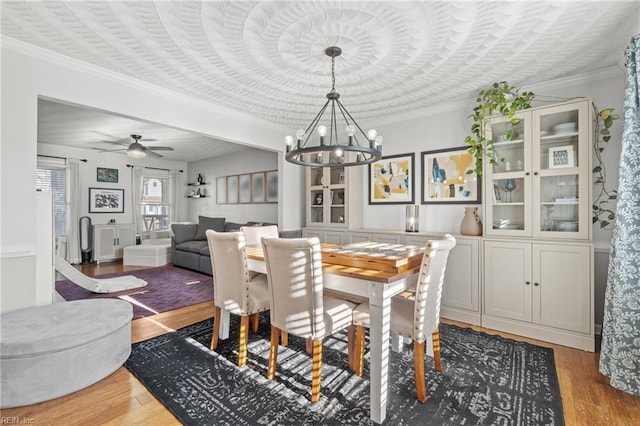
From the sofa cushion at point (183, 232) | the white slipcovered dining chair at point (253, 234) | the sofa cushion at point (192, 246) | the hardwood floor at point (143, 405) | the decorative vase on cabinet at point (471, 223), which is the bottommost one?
the hardwood floor at point (143, 405)

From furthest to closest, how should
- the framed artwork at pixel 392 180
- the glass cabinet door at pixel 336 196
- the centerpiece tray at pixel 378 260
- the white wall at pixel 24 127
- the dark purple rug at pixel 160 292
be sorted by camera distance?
the glass cabinet door at pixel 336 196 → the framed artwork at pixel 392 180 → the dark purple rug at pixel 160 292 → the white wall at pixel 24 127 → the centerpiece tray at pixel 378 260

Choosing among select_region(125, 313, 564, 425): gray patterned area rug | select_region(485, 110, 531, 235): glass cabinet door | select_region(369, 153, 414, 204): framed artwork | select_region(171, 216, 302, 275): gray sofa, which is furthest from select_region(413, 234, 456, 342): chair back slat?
select_region(171, 216, 302, 275): gray sofa

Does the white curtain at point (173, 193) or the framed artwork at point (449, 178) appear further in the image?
the white curtain at point (173, 193)

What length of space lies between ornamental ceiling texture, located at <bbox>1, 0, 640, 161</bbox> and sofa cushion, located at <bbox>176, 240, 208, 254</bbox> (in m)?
3.07

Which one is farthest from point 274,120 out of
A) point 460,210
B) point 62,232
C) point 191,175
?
point 62,232

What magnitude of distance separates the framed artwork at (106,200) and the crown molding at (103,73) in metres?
4.83

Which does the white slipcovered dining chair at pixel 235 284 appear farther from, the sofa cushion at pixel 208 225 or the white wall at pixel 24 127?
the sofa cushion at pixel 208 225

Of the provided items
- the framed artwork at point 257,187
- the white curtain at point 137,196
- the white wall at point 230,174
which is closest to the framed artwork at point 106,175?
the white curtain at point 137,196

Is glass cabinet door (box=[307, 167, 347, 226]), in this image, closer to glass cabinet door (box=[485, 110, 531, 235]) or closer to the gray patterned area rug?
glass cabinet door (box=[485, 110, 531, 235])

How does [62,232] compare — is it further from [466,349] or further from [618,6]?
[618,6]

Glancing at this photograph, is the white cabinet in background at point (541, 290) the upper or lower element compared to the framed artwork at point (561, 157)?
lower

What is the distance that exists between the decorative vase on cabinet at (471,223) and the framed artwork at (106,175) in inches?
291

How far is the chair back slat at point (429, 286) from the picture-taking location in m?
1.80

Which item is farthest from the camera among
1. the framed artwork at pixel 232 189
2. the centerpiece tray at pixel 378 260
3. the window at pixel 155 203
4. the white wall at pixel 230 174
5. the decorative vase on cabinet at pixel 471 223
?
the window at pixel 155 203
